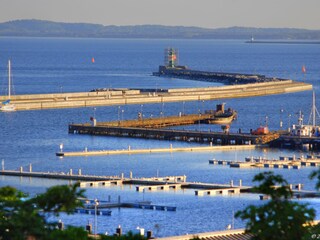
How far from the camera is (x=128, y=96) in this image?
293ft

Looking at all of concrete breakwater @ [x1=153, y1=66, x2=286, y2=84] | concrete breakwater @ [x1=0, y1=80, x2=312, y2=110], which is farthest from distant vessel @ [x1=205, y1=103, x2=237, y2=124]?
concrete breakwater @ [x1=153, y1=66, x2=286, y2=84]

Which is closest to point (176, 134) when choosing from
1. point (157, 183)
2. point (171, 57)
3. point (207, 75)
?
point (157, 183)

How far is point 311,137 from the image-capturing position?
60.1 meters

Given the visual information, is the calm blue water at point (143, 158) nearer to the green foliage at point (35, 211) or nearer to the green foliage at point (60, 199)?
the green foliage at point (35, 211)

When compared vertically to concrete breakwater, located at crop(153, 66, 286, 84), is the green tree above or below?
above

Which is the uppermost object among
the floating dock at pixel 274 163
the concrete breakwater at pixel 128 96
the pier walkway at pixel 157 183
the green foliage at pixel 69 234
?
the green foliage at pixel 69 234

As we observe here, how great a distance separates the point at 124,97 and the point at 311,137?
1159 inches

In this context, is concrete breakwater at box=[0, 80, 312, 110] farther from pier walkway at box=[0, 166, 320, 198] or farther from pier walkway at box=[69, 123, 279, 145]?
pier walkway at box=[0, 166, 320, 198]

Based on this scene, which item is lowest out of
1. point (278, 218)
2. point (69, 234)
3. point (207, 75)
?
point (207, 75)

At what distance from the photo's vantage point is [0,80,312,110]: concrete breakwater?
8300 cm

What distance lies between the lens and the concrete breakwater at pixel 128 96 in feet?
272

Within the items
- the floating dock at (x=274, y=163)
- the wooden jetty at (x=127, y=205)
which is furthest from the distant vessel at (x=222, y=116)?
the wooden jetty at (x=127, y=205)

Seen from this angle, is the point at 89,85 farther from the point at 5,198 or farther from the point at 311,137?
the point at 5,198

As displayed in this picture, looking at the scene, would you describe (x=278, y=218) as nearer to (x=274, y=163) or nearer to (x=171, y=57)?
(x=274, y=163)
